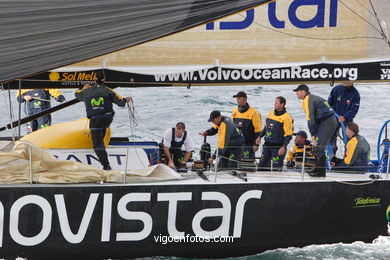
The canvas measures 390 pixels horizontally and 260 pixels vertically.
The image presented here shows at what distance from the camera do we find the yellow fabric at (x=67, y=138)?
7.97 meters

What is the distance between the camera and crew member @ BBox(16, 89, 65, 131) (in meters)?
9.87

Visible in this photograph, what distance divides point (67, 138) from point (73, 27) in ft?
6.24

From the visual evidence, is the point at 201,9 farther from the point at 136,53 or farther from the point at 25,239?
the point at 25,239

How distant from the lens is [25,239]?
22.9 feet

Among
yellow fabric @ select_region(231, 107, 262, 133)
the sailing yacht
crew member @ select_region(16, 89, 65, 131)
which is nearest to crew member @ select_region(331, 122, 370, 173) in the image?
the sailing yacht

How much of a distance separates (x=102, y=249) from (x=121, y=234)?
23cm

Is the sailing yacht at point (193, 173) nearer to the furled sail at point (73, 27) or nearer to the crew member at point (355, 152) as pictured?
the furled sail at point (73, 27)

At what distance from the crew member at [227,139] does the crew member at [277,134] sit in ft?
1.08

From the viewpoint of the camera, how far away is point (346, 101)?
8922 millimetres

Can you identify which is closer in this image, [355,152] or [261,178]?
[261,178]

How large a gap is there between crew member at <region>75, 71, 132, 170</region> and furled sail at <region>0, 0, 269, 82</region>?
1084 mm

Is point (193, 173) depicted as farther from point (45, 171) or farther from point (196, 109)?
point (196, 109)

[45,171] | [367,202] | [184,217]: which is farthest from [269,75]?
[45,171]

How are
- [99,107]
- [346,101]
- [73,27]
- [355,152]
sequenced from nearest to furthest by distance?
[73,27] < [99,107] < [355,152] < [346,101]
